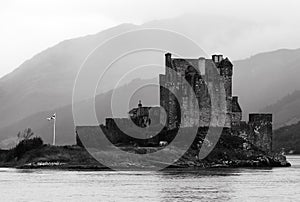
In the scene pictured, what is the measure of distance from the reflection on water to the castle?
25.2m

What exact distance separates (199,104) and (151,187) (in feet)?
163

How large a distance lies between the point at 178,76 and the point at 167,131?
872 centimetres

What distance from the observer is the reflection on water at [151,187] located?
257 feet

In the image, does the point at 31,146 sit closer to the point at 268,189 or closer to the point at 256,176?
the point at 256,176

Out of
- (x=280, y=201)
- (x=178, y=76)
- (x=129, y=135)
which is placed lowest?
(x=280, y=201)

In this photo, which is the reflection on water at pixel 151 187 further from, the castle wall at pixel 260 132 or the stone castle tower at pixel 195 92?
the castle wall at pixel 260 132

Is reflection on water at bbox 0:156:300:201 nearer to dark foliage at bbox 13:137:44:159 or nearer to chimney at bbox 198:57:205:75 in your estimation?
dark foliage at bbox 13:137:44:159

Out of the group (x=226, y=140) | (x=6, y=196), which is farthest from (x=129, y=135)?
(x=6, y=196)

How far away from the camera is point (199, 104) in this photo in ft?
454

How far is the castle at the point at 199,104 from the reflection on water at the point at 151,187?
991 inches

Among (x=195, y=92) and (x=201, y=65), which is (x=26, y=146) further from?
(x=201, y=65)

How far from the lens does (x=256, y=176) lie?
11081 centimetres

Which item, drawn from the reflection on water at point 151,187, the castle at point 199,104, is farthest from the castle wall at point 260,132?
the reflection on water at point 151,187

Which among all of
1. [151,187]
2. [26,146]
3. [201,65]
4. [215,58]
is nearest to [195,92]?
[201,65]
